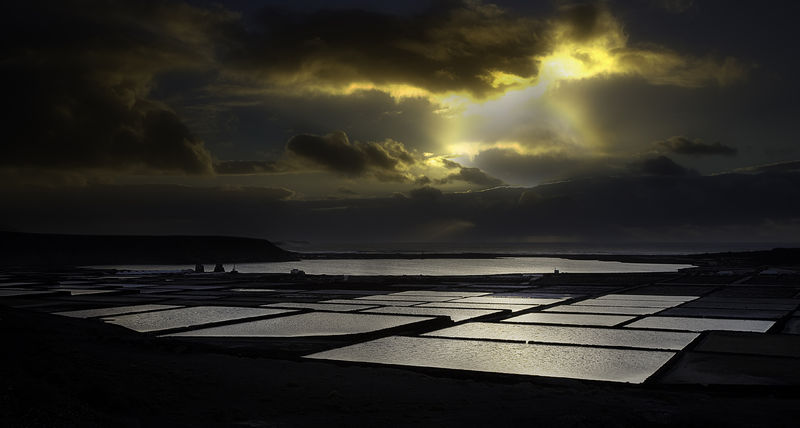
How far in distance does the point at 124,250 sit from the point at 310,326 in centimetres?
7572

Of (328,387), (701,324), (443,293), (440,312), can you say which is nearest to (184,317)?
(440,312)

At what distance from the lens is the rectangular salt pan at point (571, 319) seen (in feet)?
46.3

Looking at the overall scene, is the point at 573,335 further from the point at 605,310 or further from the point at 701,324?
the point at 605,310

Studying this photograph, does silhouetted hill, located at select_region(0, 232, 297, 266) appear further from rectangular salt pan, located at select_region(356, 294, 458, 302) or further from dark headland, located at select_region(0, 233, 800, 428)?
dark headland, located at select_region(0, 233, 800, 428)

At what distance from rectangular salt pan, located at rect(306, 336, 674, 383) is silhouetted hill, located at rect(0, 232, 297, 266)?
70.6m

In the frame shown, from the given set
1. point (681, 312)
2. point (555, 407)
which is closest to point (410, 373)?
point (555, 407)

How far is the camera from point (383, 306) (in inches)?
716

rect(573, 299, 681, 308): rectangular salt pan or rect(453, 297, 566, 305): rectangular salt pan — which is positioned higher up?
rect(453, 297, 566, 305): rectangular salt pan

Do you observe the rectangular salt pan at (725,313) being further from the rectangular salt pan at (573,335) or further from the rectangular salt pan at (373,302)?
the rectangular salt pan at (373,302)

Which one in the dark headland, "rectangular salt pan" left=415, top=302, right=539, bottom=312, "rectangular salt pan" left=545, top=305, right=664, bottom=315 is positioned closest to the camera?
the dark headland

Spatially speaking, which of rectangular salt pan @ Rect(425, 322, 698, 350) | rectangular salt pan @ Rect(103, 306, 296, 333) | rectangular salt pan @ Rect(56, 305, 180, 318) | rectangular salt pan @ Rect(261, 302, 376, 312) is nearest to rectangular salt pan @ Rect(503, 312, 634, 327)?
rectangular salt pan @ Rect(425, 322, 698, 350)

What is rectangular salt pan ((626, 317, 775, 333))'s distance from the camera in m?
13.0

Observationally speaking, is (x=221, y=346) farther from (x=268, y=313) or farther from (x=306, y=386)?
(x=268, y=313)

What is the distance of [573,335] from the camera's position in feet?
39.4
